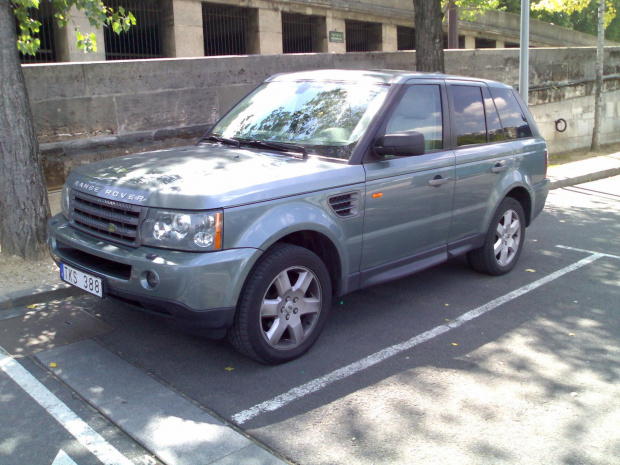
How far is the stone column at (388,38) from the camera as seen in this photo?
21484mm

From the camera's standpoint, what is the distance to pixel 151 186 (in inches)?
161

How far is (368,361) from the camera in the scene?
4.49 metres

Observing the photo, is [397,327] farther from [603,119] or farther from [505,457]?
[603,119]

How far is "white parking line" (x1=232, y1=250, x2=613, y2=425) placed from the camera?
12.5ft

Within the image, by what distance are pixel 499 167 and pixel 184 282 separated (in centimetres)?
348

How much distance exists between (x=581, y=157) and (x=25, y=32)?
43.8 ft

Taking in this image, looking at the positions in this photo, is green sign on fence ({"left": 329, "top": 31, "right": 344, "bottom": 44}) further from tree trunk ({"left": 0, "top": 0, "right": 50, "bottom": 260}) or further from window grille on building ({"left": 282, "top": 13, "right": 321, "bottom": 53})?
tree trunk ({"left": 0, "top": 0, "right": 50, "bottom": 260})

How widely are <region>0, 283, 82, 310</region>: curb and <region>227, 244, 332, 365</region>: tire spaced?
7.17 feet

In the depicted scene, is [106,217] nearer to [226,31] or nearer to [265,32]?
[265,32]

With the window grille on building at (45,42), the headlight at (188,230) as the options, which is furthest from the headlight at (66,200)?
the window grille on building at (45,42)

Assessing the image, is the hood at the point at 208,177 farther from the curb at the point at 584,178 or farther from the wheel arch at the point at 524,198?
the curb at the point at 584,178

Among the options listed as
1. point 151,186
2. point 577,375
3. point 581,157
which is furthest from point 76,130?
point 581,157

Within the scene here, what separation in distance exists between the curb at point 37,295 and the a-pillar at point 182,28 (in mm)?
10682

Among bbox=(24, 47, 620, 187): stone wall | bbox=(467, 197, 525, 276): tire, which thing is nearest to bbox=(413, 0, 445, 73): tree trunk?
bbox=(24, 47, 620, 187): stone wall
